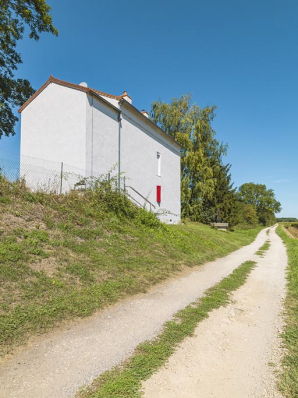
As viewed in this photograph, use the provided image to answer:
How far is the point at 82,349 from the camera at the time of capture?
10.7ft

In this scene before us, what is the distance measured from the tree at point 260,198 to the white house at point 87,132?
262ft

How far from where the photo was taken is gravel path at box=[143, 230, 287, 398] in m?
2.54

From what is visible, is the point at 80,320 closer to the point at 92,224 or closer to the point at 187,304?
the point at 187,304

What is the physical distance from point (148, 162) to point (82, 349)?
51.8 ft

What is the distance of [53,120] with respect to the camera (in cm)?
1368

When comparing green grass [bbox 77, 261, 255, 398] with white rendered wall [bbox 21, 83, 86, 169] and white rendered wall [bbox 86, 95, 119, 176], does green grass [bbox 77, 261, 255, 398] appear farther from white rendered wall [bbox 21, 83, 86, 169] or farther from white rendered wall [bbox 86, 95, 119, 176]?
white rendered wall [bbox 21, 83, 86, 169]

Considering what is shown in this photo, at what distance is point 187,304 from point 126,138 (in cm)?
1249

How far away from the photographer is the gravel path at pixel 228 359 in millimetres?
2539

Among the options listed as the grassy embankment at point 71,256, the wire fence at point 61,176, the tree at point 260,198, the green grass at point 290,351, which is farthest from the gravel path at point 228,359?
the tree at point 260,198

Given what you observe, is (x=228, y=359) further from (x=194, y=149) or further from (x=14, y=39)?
(x=194, y=149)

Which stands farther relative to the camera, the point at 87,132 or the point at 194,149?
the point at 194,149

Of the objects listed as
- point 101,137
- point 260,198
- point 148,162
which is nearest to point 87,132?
point 101,137

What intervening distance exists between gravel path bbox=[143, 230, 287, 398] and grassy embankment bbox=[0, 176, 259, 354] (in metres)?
2.01

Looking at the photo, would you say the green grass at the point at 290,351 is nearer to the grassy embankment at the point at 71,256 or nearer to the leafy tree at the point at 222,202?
the grassy embankment at the point at 71,256
